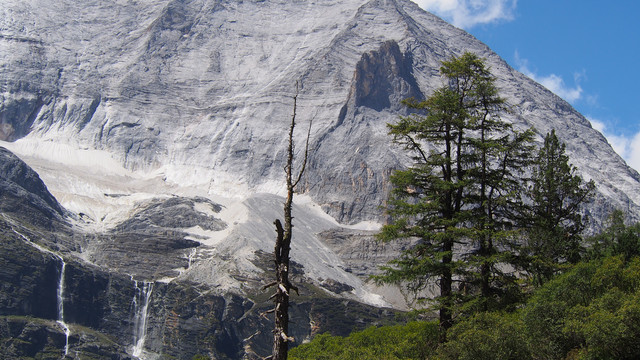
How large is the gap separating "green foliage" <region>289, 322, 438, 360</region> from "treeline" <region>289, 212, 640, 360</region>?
7cm

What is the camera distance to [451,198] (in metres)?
32.7

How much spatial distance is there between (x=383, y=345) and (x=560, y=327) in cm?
1411

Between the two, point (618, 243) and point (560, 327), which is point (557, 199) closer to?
point (618, 243)

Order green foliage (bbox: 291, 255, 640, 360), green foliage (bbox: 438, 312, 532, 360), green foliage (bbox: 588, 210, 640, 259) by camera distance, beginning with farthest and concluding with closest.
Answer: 1. green foliage (bbox: 588, 210, 640, 259)
2. green foliage (bbox: 438, 312, 532, 360)
3. green foliage (bbox: 291, 255, 640, 360)

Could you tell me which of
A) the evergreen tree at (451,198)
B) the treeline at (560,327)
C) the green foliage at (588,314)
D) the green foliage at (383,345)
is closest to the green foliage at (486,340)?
the treeline at (560,327)

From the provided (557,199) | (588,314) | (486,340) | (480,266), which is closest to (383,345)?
(480,266)

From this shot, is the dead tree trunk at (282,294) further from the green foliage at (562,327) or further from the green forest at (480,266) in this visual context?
the green foliage at (562,327)

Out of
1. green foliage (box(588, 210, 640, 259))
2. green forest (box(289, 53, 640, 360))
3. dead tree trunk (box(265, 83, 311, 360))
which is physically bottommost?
dead tree trunk (box(265, 83, 311, 360))

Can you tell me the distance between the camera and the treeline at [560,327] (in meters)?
28.9

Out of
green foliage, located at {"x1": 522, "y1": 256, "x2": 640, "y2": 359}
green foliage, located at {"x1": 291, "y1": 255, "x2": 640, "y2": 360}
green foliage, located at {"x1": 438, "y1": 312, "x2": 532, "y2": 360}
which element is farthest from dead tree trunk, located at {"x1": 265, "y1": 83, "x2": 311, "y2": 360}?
green foliage, located at {"x1": 522, "y1": 256, "x2": 640, "y2": 359}

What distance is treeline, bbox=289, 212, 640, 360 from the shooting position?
28.9 meters

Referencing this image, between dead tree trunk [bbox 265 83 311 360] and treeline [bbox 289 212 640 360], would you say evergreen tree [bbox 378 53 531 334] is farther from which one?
dead tree trunk [bbox 265 83 311 360]

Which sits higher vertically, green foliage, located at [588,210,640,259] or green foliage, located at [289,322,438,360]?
green foliage, located at [588,210,640,259]

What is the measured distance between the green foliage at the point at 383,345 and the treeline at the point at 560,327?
0.24 ft
